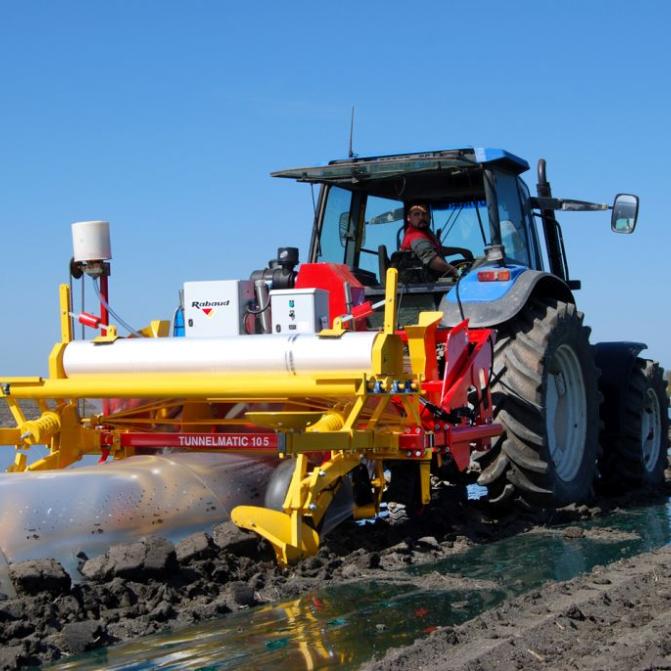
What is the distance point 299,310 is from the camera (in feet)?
20.9

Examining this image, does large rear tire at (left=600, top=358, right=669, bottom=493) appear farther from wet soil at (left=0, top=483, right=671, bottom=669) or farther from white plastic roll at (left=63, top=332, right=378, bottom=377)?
white plastic roll at (left=63, top=332, right=378, bottom=377)

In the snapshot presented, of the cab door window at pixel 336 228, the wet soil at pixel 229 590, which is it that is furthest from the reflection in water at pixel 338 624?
the cab door window at pixel 336 228

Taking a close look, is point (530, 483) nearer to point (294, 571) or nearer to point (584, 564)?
point (584, 564)

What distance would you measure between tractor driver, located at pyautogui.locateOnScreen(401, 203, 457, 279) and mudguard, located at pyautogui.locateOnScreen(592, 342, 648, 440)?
152 centimetres

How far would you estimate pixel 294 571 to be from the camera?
506 cm

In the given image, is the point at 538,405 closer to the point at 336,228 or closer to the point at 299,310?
the point at 299,310

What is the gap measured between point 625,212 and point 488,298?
1403 millimetres

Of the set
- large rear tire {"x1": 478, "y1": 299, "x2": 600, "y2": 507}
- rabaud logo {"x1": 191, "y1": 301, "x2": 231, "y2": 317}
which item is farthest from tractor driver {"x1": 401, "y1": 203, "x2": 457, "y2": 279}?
rabaud logo {"x1": 191, "y1": 301, "x2": 231, "y2": 317}

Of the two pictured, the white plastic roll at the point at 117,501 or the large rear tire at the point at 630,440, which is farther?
the large rear tire at the point at 630,440

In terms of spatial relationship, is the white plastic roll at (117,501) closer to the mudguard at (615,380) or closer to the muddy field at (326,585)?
the muddy field at (326,585)

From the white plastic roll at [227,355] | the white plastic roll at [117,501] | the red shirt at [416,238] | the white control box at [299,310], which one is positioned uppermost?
the red shirt at [416,238]

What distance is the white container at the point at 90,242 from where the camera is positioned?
6.73m

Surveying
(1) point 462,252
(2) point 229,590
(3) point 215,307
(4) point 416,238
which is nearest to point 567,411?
(1) point 462,252

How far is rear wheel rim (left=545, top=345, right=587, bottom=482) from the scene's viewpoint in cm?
718
